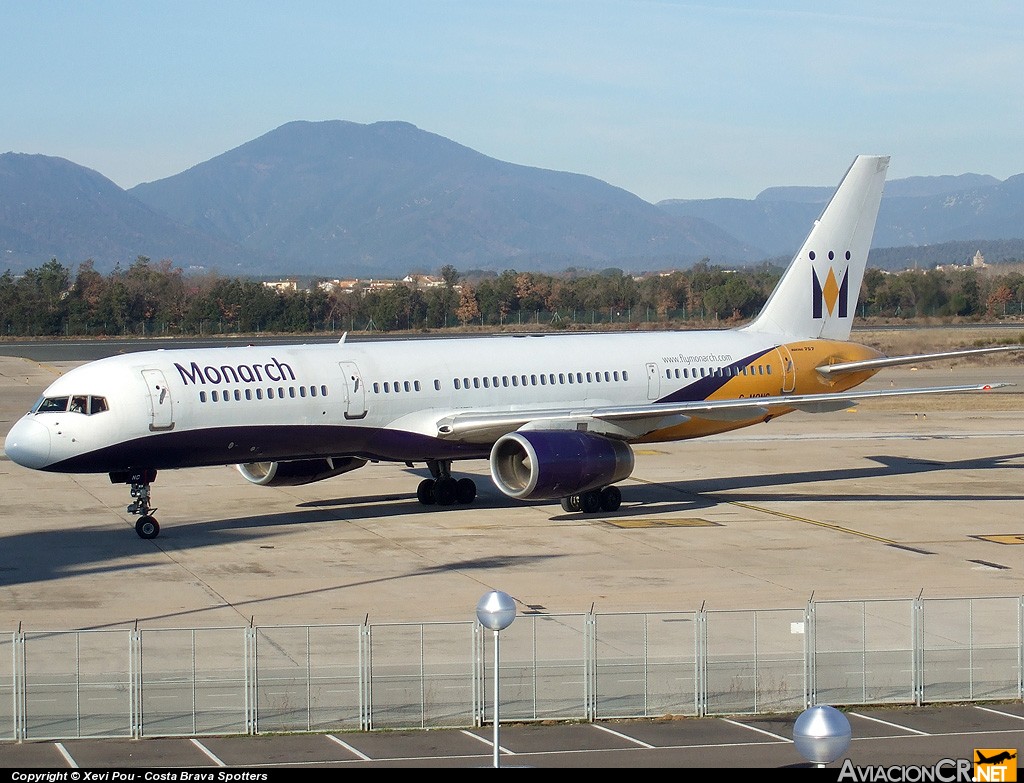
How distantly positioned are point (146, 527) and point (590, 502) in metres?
11.3

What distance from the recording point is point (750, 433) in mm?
59594

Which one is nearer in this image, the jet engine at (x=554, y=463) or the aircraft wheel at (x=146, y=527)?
the aircraft wheel at (x=146, y=527)

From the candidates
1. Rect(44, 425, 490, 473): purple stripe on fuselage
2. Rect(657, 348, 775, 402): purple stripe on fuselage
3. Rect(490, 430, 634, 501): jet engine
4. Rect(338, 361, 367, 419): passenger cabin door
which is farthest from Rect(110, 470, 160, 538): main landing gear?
Rect(657, 348, 775, 402): purple stripe on fuselage

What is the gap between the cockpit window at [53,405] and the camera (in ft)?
111

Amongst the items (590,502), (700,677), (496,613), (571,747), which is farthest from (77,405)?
(496,613)

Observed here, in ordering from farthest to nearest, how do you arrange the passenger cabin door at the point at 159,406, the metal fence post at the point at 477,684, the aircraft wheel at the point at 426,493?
1. the aircraft wheel at the point at 426,493
2. the passenger cabin door at the point at 159,406
3. the metal fence post at the point at 477,684

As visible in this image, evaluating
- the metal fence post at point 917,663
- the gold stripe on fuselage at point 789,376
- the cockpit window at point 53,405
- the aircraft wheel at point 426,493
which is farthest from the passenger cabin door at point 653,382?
the metal fence post at point 917,663

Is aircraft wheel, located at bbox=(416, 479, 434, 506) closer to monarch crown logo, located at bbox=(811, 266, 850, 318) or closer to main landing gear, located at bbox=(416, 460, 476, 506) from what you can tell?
main landing gear, located at bbox=(416, 460, 476, 506)

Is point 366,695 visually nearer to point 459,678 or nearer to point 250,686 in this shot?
point 459,678

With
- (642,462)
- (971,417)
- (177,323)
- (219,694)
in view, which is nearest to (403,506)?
(642,462)

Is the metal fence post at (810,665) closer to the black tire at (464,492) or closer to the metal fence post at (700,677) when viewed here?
the metal fence post at (700,677)

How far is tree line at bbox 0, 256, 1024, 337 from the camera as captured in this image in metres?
154

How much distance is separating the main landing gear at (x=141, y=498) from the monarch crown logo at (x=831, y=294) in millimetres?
21286

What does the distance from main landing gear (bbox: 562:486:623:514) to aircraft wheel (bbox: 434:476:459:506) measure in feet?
11.0
